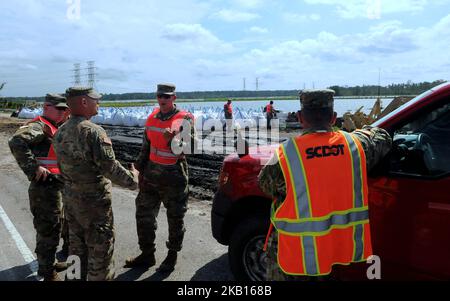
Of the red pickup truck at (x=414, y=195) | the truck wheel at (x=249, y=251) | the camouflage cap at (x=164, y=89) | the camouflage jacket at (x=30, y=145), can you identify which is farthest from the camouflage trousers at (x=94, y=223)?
the red pickup truck at (x=414, y=195)

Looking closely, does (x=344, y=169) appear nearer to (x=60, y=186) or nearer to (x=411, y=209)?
(x=411, y=209)

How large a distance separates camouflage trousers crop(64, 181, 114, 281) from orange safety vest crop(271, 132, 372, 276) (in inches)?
69.1

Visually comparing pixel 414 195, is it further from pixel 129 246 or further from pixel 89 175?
Answer: pixel 129 246

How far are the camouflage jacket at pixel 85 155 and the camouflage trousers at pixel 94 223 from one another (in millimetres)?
91

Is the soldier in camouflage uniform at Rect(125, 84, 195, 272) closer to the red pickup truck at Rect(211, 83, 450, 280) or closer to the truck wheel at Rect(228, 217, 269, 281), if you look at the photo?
the truck wheel at Rect(228, 217, 269, 281)

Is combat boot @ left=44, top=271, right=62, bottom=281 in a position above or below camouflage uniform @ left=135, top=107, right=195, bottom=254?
below

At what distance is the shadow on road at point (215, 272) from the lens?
431 cm

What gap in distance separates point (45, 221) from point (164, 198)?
129 cm

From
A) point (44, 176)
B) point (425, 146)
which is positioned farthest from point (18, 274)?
point (425, 146)

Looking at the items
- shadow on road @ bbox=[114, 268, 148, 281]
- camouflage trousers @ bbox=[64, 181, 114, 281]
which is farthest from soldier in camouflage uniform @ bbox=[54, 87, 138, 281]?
shadow on road @ bbox=[114, 268, 148, 281]

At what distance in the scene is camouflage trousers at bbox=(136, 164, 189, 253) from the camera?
4473 millimetres

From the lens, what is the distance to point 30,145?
4312 mm
